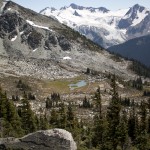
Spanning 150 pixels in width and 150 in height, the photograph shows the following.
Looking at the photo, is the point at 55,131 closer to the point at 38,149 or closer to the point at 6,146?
the point at 38,149

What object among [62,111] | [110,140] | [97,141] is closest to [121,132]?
[110,140]

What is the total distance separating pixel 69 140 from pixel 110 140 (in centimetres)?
3615

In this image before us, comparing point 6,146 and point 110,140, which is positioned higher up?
point 6,146

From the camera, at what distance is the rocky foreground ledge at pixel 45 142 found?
37.7 m

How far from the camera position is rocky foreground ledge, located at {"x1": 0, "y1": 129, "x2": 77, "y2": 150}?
37719mm

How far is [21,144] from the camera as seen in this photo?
3934cm

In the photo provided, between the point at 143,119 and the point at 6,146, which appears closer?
the point at 6,146

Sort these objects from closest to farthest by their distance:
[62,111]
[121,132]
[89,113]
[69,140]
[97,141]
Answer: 1. [69,140]
2. [121,132]
3. [97,141]
4. [62,111]
5. [89,113]

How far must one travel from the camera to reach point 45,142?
3828cm

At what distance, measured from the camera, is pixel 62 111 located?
9962 cm

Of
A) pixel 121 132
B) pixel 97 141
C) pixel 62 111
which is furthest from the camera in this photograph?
pixel 62 111

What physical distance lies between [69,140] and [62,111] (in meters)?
62.1

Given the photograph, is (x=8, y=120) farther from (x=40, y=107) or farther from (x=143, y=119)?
(x=40, y=107)

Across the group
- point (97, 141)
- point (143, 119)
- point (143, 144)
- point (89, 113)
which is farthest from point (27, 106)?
point (89, 113)
